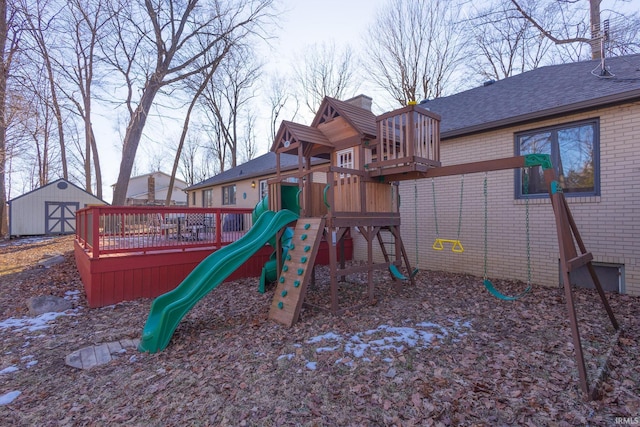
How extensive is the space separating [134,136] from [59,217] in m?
9.08

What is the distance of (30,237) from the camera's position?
55.5ft

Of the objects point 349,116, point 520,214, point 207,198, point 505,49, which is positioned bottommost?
point 520,214

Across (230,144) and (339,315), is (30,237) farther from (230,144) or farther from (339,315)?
(339,315)

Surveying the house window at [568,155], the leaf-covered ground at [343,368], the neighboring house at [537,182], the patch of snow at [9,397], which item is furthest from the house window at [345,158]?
the patch of snow at [9,397]

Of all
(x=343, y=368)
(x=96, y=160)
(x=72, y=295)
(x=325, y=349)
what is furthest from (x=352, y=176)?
(x=96, y=160)

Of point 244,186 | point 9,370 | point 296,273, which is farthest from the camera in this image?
point 244,186

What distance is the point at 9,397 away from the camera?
10.1ft

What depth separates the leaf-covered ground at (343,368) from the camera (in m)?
2.60

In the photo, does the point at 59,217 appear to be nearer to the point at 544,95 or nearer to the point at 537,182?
the point at 537,182

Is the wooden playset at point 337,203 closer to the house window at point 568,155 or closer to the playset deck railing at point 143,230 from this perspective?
the house window at point 568,155

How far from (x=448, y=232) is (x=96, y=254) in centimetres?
698

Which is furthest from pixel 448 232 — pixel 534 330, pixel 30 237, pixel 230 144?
pixel 230 144

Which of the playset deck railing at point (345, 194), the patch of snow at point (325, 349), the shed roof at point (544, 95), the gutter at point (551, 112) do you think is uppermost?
the shed roof at point (544, 95)

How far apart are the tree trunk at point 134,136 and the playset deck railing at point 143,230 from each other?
720 cm
